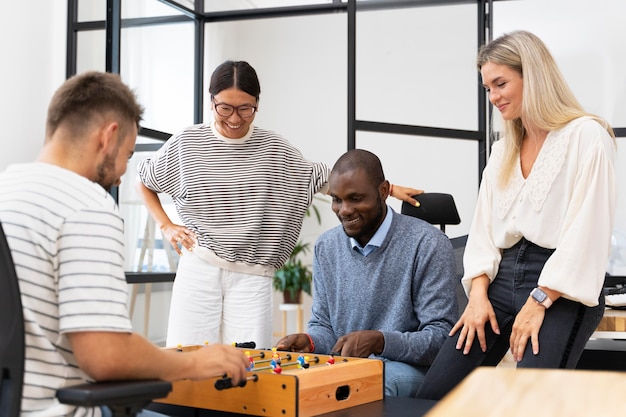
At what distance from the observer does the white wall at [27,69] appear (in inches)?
155

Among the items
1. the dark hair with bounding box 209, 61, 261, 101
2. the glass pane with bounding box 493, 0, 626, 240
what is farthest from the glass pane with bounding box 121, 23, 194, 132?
the glass pane with bounding box 493, 0, 626, 240

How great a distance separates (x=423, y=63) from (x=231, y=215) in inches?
85.9

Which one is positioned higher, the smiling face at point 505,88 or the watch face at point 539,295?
the smiling face at point 505,88

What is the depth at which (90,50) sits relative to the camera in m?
4.51

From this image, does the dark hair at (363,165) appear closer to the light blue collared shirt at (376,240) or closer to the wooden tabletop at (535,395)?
the light blue collared shirt at (376,240)

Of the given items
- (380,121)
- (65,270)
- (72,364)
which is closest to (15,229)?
(65,270)

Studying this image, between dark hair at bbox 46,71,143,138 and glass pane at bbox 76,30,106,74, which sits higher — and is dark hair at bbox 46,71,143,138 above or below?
below

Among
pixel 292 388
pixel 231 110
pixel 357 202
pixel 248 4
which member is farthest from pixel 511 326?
pixel 248 4

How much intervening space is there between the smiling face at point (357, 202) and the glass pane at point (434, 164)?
206cm

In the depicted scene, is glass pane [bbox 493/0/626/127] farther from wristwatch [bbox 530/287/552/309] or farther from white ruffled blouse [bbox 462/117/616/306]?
wristwatch [bbox 530/287/552/309]

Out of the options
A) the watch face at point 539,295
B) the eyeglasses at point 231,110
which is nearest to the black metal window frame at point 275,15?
the eyeglasses at point 231,110

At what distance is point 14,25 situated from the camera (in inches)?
158

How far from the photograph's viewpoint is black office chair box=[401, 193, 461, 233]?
3.07 m

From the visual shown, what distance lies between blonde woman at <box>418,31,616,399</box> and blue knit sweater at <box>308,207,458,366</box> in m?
0.17
